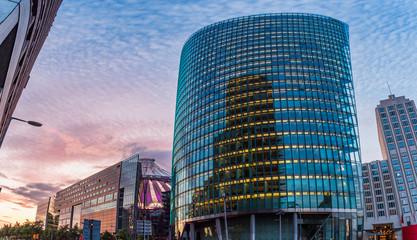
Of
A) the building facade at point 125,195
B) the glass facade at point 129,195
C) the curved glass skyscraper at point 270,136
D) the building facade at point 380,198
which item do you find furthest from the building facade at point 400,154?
the glass facade at point 129,195

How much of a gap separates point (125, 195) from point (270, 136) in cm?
8174

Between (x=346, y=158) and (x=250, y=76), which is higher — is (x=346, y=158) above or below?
below

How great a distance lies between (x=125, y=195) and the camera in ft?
456

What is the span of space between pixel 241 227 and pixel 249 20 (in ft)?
206

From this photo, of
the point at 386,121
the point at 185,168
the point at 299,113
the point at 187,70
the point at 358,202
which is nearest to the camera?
the point at 358,202

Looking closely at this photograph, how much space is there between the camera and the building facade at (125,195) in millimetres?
136125

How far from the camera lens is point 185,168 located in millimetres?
98625

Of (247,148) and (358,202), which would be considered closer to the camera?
(358,202)

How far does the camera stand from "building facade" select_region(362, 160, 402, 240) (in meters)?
153

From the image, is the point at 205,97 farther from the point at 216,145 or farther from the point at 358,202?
the point at 358,202

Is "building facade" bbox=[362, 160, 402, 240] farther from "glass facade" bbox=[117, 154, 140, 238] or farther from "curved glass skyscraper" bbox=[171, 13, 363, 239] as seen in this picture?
"glass facade" bbox=[117, 154, 140, 238]

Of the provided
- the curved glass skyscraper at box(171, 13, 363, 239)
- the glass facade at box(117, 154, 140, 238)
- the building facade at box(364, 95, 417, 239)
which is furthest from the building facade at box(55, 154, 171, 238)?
the building facade at box(364, 95, 417, 239)

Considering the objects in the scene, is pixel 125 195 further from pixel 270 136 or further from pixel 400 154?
pixel 400 154

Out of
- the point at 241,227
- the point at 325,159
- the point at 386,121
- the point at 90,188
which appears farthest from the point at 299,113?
the point at 90,188
